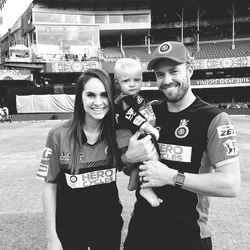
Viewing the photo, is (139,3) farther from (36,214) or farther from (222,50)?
(36,214)

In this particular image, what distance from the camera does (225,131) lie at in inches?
73.5

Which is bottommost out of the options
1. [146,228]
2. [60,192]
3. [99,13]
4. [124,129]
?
[146,228]

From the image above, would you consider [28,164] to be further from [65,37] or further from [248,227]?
[65,37]

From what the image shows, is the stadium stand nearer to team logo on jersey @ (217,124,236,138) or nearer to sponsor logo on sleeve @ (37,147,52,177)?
sponsor logo on sleeve @ (37,147,52,177)

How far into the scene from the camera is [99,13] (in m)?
38.5

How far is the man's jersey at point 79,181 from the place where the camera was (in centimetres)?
225

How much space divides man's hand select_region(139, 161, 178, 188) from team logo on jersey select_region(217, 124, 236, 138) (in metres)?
0.39

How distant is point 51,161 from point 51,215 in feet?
1.37

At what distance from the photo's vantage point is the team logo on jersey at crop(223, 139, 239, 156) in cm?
183

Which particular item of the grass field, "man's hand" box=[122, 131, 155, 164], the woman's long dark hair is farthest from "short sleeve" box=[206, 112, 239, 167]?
the grass field

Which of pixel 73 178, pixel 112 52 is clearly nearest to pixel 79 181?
pixel 73 178

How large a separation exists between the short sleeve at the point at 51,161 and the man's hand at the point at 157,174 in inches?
29.4

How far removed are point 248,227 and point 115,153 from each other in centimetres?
292

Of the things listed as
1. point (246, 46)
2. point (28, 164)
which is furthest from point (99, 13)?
point (28, 164)
